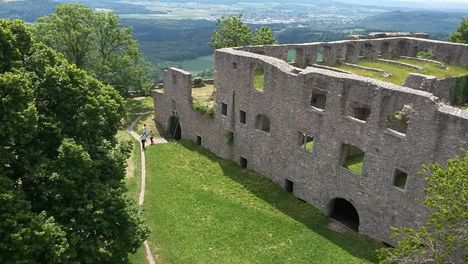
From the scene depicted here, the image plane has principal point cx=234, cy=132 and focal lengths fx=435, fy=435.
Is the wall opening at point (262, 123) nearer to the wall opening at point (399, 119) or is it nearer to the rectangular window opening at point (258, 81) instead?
the rectangular window opening at point (258, 81)

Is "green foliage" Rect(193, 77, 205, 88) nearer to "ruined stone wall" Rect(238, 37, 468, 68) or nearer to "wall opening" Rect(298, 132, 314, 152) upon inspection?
"ruined stone wall" Rect(238, 37, 468, 68)

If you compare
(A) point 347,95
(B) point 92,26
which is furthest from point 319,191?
(B) point 92,26

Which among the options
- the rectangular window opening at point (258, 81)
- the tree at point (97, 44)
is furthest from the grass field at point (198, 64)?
the rectangular window opening at point (258, 81)

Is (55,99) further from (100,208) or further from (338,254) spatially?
(338,254)

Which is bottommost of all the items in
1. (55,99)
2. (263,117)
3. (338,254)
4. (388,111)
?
(338,254)

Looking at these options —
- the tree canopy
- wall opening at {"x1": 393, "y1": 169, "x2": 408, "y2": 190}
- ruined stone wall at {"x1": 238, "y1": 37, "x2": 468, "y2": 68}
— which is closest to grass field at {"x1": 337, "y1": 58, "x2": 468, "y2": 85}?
ruined stone wall at {"x1": 238, "y1": 37, "x2": 468, "y2": 68}

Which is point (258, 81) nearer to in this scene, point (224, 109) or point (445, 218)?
point (224, 109)
